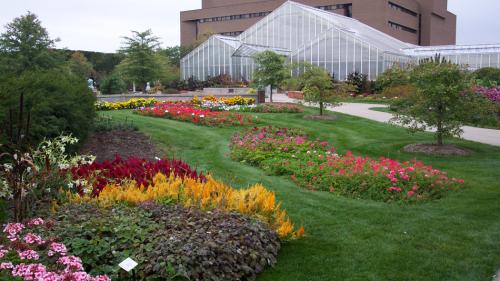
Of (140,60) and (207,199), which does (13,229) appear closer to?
(207,199)

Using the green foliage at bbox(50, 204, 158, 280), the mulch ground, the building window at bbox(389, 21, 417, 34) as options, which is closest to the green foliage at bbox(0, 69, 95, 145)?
the mulch ground

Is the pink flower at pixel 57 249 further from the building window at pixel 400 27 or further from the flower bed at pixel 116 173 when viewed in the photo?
the building window at pixel 400 27

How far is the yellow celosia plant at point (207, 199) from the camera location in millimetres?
5469

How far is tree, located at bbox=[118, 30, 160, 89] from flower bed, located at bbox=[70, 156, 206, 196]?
26.7 meters

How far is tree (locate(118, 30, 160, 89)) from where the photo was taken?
33156 millimetres

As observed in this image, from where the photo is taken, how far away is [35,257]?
3686mm

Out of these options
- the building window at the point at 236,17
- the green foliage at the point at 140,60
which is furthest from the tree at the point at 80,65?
the building window at the point at 236,17

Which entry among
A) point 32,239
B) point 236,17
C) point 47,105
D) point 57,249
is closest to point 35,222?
point 32,239

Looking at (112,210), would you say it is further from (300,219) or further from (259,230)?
(300,219)

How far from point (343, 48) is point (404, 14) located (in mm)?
31457

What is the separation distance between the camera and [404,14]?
200ft

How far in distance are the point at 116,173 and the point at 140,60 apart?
2792 centimetres

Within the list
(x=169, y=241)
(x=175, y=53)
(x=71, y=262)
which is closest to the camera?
(x=71, y=262)

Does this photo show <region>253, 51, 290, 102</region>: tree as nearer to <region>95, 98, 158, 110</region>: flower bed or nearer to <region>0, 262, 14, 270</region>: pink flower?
<region>95, 98, 158, 110</region>: flower bed
